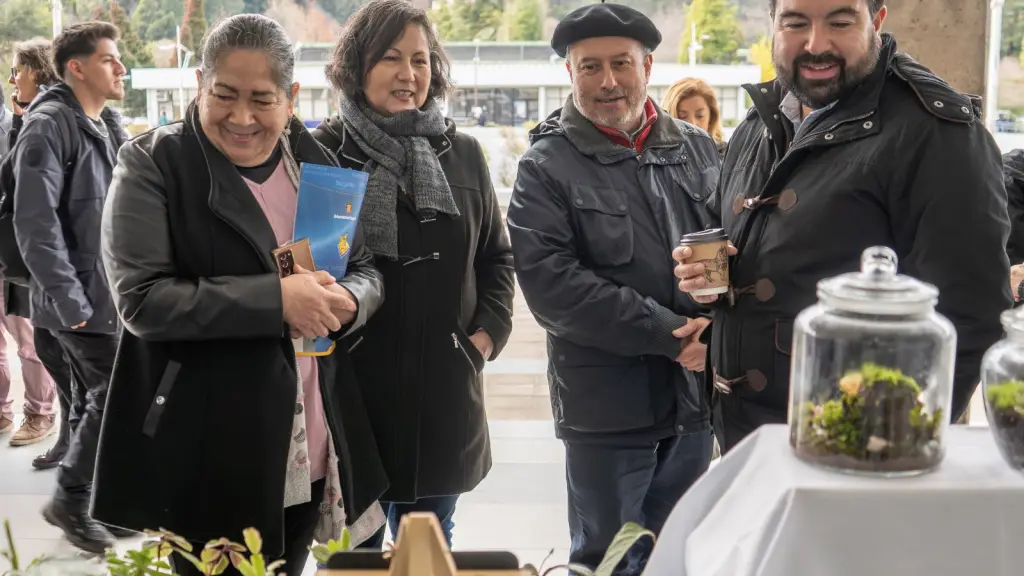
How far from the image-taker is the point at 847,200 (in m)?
1.65

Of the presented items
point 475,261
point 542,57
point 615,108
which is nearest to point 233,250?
point 475,261

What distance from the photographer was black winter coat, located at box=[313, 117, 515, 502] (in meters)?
2.28

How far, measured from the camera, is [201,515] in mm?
1902

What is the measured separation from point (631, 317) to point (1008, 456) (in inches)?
47.9

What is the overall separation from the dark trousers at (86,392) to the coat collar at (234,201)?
1694 mm

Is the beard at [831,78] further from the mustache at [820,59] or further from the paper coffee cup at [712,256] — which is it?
the paper coffee cup at [712,256]

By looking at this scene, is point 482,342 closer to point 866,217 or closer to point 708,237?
point 708,237

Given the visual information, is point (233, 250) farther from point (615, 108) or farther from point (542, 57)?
point (542, 57)

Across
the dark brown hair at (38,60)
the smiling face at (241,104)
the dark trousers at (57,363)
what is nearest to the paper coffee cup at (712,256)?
the smiling face at (241,104)

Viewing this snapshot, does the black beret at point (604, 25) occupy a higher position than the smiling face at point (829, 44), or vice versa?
the black beret at point (604, 25)

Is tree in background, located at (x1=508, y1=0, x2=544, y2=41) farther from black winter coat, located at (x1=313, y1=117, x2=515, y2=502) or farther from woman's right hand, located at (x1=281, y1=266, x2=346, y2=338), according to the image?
woman's right hand, located at (x1=281, y1=266, x2=346, y2=338)

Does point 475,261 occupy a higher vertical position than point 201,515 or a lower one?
higher

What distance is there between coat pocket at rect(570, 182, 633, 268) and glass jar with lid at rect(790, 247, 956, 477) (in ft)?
4.00

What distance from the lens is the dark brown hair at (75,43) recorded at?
360 cm
